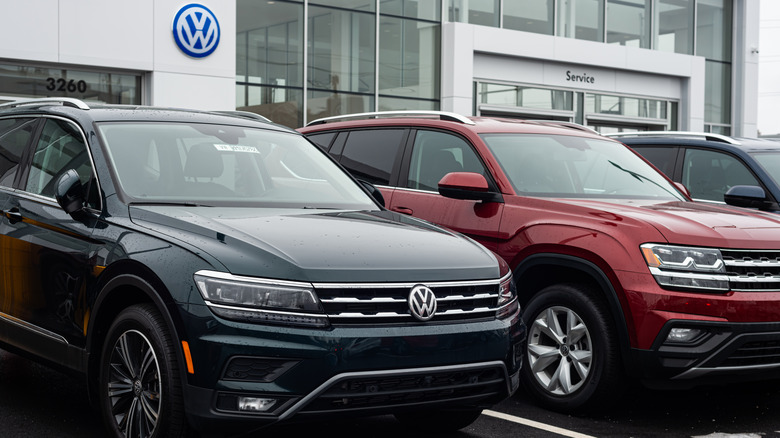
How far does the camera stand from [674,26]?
88.8 feet

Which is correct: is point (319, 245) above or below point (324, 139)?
below

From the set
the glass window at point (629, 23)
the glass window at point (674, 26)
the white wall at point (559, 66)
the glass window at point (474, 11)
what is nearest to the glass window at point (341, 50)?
the white wall at point (559, 66)

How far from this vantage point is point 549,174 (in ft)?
22.6

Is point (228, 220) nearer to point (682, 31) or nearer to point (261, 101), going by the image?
point (261, 101)

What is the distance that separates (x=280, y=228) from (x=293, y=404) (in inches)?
36.1

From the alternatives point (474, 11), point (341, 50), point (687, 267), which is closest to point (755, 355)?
point (687, 267)

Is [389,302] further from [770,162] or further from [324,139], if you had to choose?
[770,162]

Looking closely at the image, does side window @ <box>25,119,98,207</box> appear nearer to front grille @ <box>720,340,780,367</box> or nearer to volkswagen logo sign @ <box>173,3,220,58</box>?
front grille @ <box>720,340,780,367</box>

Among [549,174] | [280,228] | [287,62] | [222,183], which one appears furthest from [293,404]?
[287,62]

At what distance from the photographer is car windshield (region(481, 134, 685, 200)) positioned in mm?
6773

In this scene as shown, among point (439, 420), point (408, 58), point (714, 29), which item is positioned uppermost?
point (714, 29)

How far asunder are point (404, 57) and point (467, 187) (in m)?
15.9

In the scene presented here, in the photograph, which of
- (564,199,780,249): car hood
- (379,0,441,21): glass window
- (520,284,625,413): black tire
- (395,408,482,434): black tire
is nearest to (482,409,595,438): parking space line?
(520,284,625,413): black tire

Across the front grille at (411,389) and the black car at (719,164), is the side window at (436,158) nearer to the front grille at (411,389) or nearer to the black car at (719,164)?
the black car at (719,164)
